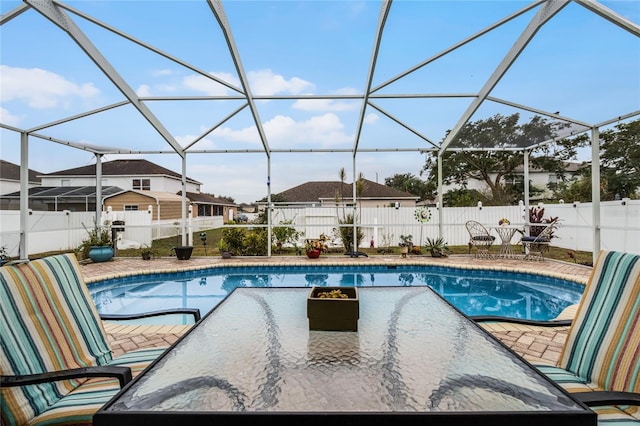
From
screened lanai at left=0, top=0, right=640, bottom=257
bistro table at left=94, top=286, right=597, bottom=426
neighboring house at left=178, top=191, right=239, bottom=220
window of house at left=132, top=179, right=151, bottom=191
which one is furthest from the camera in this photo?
neighboring house at left=178, top=191, right=239, bottom=220

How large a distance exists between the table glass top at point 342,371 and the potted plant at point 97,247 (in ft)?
23.7

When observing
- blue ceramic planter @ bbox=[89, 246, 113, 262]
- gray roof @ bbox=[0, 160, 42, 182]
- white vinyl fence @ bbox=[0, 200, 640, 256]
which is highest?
gray roof @ bbox=[0, 160, 42, 182]

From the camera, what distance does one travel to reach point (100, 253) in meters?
7.75

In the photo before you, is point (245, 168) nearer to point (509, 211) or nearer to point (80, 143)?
point (80, 143)

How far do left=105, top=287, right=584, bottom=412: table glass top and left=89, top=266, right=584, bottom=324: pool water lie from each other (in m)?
2.87

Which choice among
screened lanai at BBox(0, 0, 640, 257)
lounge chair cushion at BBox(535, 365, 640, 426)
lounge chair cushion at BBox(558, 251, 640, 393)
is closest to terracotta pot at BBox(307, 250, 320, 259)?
screened lanai at BBox(0, 0, 640, 257)

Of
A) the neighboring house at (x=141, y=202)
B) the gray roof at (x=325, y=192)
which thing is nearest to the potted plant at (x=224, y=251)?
the neighboring house at (x=141, y=202)

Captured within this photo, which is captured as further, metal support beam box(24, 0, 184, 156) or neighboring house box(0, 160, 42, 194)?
neighboring house box(0, 160, 42, 194)

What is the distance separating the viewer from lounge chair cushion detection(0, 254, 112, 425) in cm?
147

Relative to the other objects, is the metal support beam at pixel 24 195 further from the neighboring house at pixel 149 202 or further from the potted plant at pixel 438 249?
the potted plant at pixel 438 249

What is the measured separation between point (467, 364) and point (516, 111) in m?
6.65

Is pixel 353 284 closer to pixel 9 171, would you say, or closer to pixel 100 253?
pixel 100 253

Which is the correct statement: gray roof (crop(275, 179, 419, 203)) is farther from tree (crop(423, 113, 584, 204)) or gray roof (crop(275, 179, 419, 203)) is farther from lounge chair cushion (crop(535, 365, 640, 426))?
lounge chair cushion (crop(535, 365, 640, 426))

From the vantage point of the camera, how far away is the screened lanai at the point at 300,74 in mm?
4609
